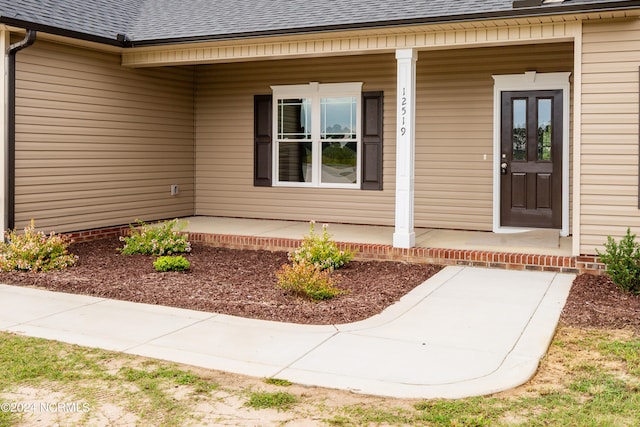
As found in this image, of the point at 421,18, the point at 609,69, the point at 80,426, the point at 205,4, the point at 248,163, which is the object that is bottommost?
the point at 80,426

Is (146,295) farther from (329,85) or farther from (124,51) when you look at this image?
(329,85)

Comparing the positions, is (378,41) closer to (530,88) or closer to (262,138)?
(530,88)

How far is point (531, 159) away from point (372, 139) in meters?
2.51

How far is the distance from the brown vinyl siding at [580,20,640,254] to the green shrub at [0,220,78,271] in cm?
613

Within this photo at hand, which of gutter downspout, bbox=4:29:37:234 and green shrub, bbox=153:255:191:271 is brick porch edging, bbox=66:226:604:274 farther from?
green shrub, bbox=153:255:191:271

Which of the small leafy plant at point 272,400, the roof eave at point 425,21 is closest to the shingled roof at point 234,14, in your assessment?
the roof eave at point 425,21

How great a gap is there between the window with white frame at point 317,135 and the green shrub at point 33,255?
4.43 metres

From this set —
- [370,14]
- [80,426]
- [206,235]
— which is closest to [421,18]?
[370,14]

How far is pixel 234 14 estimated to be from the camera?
9547 millimetres

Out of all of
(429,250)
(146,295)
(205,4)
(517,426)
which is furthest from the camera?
(205,4)

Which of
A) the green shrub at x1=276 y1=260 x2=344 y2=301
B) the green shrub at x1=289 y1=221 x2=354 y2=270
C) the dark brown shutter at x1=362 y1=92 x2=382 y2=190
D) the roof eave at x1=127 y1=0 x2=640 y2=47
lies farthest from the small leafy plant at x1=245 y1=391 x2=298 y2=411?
the dark brown shutter at x1=362 y1=92 x2=382 y2=190

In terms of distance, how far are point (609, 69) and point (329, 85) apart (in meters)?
4.68

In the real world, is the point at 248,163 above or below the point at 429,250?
above

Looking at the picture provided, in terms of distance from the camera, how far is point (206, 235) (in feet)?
30.3
